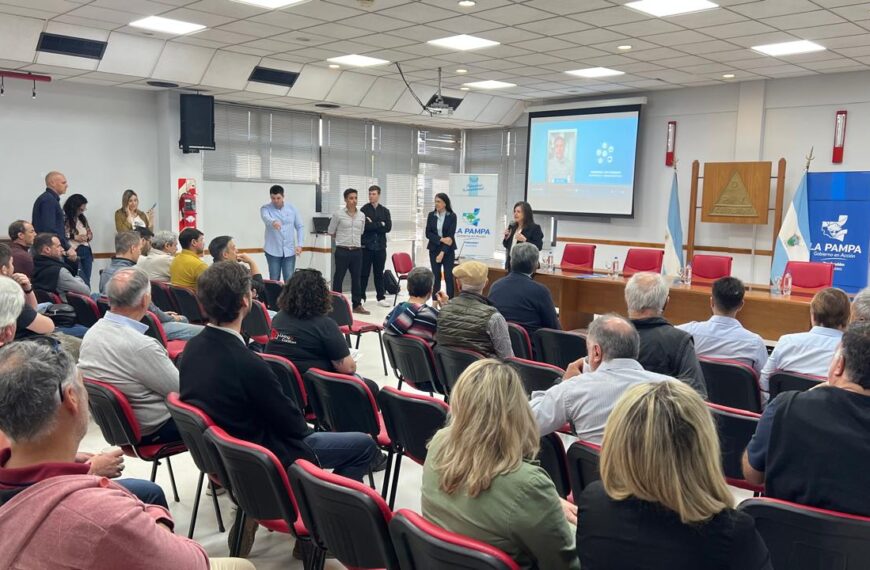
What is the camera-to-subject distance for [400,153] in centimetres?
Answer: 1222

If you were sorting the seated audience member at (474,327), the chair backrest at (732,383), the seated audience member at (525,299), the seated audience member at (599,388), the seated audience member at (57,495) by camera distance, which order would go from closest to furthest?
the seated audience member at (57,495) → the seated audience member at (599,388) → the chair backrest at (732,383) → the seated audience member at (474,327) → the seated audience member at (525,299)

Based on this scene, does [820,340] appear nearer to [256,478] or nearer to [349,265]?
[256,478]

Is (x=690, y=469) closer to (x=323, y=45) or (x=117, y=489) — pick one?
(x=117, y=489)

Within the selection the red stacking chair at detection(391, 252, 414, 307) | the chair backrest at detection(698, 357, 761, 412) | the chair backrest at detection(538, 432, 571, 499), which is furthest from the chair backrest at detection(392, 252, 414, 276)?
the chair backrest at detection(538, 432, 571, 499)

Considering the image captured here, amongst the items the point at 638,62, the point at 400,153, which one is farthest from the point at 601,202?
the point at 400,153

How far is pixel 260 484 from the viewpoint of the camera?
90.3 inches

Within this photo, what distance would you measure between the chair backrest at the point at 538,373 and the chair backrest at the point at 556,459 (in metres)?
0.92

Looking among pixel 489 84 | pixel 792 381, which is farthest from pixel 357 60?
pixel 792 381

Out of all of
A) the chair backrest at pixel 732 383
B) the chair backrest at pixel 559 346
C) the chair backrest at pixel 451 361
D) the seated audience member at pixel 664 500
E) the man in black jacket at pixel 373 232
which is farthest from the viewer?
the man in black jacket at pixel 373 232

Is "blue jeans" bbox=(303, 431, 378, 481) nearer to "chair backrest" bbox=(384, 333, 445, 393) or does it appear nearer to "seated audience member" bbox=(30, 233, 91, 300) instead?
"chair backrest" bbox=(384, 333, 445, 393)

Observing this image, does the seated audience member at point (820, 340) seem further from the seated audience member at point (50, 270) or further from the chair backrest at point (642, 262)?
the seated audience member at point (50, 270)

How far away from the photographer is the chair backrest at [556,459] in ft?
8.54

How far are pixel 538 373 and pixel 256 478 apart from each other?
1807 mm

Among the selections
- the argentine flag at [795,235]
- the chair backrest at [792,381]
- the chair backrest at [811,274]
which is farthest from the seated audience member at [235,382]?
the argentine flag at [795,235]
